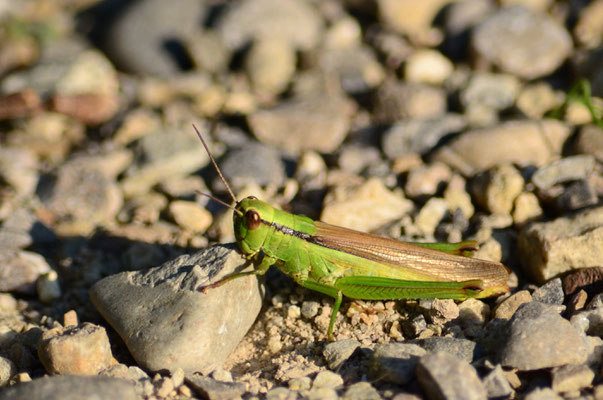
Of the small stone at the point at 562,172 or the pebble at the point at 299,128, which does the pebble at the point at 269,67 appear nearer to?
the pebble at the point at 299,128

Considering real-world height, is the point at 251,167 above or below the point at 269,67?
below

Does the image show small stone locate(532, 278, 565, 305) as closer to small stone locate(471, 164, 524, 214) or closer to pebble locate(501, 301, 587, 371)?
pebble locate(501, 301, 587, 371)

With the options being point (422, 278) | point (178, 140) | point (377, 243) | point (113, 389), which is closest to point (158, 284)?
point (113, 389)

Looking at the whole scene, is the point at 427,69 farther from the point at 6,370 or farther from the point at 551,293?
the point at 6,370

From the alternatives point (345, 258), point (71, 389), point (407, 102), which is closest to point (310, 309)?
point (345, 258)

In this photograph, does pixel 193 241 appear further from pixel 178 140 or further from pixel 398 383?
pixel 398 383

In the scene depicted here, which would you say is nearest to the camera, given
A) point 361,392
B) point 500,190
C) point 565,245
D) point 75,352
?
point 361,392
